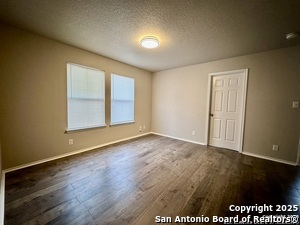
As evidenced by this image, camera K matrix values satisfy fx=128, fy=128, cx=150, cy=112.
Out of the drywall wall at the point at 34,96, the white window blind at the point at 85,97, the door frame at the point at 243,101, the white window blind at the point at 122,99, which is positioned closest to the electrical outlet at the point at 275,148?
the door frame at the point at 243,101

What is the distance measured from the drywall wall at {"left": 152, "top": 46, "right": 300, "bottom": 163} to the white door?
0.16 metres

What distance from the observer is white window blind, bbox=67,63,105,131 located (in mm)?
2975

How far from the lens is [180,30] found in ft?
7.27

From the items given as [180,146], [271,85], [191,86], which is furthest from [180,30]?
[180,146]

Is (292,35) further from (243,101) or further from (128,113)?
(128,113)

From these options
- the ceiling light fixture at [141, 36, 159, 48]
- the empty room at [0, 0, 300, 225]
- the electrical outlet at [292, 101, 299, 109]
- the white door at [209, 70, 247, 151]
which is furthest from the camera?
the white door at [209, 70, 247, 151]

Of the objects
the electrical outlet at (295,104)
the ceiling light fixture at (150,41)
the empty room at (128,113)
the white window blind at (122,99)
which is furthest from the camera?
the white window blind at (122,99)

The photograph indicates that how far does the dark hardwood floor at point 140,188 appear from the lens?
145cm

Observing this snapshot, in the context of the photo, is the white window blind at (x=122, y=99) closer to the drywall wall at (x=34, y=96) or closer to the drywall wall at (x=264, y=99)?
the drywall wall at (x=34, y=96)

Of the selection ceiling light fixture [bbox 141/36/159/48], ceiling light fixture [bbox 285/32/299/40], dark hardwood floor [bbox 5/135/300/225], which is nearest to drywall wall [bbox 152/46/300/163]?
dark hardwood floor [bbox 5/135/300/225]

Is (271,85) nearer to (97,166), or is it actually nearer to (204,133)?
(204,133)

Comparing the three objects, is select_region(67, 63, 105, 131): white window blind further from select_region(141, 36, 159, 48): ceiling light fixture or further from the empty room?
select_region(141, 36, 159, 48): ceiling light fixture

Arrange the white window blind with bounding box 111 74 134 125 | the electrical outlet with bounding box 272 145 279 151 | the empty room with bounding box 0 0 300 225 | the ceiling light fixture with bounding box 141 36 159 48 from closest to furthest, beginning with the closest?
the empty room with bounding box 0 0 300 225, the ceiling light fixture with bounding box 141 36 159 48, the electrical outlet with bounding box 272 145 279 151, the white window blind with bounding box 111 74 134 125

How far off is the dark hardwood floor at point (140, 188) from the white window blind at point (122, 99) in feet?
4.54
